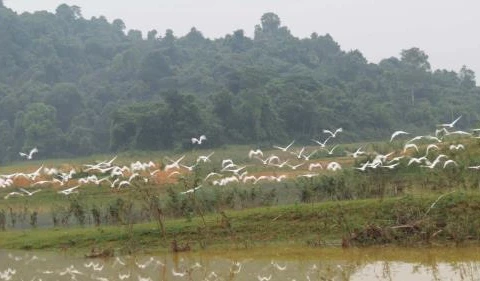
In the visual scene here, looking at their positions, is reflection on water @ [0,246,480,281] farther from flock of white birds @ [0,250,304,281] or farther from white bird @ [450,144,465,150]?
white bird @ [450,144,465,150]

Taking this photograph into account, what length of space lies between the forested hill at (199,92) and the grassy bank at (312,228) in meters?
33.1

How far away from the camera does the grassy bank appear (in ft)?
51.6

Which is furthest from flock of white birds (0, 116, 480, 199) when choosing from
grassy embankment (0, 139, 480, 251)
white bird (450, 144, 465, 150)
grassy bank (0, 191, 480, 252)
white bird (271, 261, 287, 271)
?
white bird (271, 261, 287, 271)

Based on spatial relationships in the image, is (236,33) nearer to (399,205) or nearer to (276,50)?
(276,50)

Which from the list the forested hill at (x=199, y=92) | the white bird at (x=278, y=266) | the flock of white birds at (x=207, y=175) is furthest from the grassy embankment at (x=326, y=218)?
the forested hill at (x=199, y=92)

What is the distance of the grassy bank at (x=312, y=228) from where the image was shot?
51.6 ft

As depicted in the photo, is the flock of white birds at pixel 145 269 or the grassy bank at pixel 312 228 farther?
the grassy bank at pixel 312 228

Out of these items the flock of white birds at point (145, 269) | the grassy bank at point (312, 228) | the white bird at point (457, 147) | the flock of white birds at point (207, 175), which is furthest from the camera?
the flock of white birds at point (207, 175)

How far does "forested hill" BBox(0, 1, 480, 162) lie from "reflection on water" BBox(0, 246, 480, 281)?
3629cm

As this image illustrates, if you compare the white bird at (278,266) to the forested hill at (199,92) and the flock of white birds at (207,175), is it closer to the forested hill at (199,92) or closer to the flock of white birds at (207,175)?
the flock of white birds at (207,175)

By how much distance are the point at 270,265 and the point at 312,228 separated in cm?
354

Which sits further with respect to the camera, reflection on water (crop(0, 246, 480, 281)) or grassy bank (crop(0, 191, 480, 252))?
grassy bank (crop(0, 191, 480, 252))

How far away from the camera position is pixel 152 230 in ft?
62.4

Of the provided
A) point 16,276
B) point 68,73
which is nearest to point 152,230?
point 16,276
